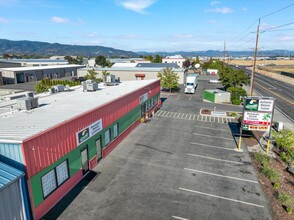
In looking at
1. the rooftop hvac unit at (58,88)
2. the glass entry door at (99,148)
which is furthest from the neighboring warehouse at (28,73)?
the glass entry door at (99,148)

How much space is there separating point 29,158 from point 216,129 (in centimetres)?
2393

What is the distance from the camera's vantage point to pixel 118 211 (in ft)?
44.9

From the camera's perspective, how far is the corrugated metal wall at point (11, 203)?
34.2 feet

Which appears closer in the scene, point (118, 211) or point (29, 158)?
point (29, 158)

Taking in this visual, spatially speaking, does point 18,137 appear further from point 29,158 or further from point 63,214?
point 63,214

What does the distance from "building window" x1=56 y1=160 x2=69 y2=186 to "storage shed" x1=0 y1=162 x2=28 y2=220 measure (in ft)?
9.59

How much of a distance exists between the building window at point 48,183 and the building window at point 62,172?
15.6 inches

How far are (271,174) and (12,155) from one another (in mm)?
18632

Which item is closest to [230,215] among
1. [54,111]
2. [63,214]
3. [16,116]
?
[63,214]

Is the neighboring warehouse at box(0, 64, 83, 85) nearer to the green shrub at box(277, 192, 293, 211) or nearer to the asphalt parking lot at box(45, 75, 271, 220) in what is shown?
the asphalt parking lot at box(45, 75, 271, 220)

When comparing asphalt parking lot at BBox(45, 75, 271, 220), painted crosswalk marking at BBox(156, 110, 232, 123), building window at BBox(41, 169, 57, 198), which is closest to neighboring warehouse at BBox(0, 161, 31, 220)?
building window at BBox(41, 169, 57, 198)

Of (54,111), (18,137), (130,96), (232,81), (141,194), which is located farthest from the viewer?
(232,81)

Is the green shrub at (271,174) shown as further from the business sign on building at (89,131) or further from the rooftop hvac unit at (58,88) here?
the rooftop hvac unit at (58,88)

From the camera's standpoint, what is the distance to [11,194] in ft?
35.7
